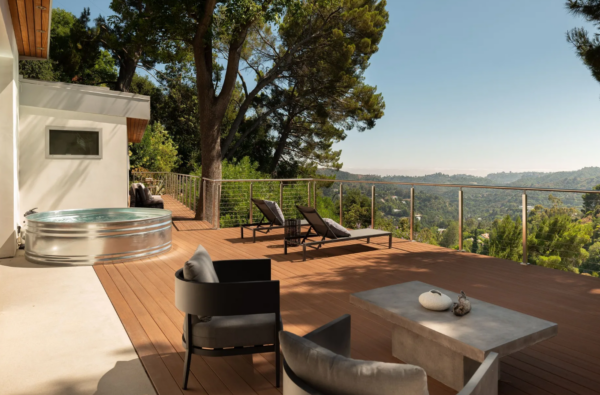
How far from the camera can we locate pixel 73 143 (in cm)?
788

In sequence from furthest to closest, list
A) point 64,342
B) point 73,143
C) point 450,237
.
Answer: point 73,143, point 450,237, point 64,342

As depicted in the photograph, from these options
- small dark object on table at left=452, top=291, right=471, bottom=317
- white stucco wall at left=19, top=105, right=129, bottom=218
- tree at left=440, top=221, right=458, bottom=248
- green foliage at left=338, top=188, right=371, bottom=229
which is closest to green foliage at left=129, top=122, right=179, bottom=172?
green foliage at left=338, top=188, right=371, bottom=229

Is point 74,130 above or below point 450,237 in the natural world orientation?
above

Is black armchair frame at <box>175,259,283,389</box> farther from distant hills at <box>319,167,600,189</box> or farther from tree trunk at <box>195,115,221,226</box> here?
distant hills at <box>319,167,600,189</box>

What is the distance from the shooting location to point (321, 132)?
839 inches

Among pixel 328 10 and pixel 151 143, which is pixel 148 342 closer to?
pixel 328 10

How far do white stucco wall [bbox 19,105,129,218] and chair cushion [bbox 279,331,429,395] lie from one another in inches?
297

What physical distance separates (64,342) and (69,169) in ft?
18.2

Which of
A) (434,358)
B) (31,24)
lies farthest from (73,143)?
(434,358)

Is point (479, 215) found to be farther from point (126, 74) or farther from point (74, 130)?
point (126, 74)

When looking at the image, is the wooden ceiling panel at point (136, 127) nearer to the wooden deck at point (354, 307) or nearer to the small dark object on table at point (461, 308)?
the wooden deck at point (354, 307)

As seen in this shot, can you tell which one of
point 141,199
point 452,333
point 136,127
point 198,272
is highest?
point 136,127

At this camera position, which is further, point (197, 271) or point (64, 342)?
point (64, 342)

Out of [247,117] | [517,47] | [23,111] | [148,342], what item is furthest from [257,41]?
[517,47]
